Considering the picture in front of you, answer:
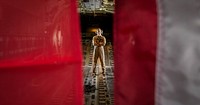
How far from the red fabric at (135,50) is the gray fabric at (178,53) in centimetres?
3

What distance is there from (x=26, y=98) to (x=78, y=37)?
25 centimetres

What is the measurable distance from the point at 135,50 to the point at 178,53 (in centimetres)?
13

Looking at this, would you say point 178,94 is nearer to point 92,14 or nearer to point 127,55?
point 127,55

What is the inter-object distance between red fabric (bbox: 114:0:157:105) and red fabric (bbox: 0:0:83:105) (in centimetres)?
12

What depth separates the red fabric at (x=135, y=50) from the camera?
873 millimetres

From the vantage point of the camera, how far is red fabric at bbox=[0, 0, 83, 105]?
900 mm

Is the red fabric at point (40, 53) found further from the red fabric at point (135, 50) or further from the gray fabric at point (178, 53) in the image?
the gray fabric at point (178, 53)

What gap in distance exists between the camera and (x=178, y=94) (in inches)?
33.2

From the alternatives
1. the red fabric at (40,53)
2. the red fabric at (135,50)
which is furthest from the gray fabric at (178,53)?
the red fabric at (40,53)

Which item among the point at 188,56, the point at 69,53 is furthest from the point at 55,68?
the point at 188,56

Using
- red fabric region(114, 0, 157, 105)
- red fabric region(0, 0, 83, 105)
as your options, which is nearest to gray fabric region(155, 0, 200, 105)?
red fabric region(114, 0, 157, 105)

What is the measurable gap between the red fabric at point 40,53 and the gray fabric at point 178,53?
0.25 m

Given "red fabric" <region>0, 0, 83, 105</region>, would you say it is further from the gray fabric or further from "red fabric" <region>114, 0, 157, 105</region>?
the gray fabric

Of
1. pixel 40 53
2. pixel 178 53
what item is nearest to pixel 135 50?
pixel 178 53
